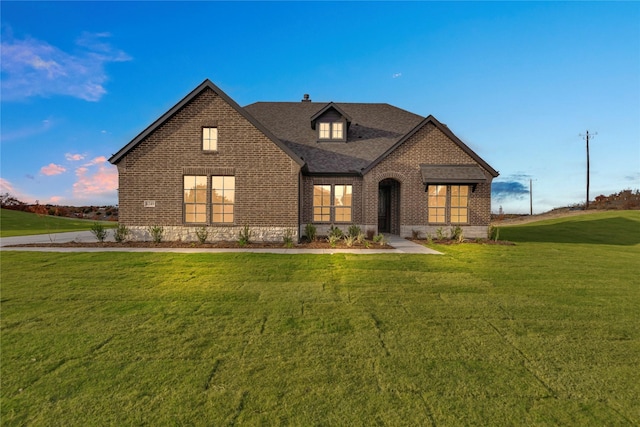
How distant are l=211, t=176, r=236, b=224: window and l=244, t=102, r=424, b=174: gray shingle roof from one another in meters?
4.76

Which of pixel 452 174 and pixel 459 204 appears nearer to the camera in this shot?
pixel 452 174

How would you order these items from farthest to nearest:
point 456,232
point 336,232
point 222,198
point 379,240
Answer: point 456,232 → point 336,232 → point 222,198 → point 379,240

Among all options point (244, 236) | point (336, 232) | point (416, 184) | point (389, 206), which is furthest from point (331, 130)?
point (244, 236)

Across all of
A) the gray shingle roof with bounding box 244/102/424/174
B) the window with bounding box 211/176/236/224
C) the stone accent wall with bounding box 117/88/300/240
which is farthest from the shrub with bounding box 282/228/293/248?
the gray shingle roof with bounding box 244/102/424/174

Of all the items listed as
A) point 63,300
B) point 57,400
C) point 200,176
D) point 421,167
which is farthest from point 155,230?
point 421,167

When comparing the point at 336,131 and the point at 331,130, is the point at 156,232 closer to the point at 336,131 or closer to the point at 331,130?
the point at 331,130

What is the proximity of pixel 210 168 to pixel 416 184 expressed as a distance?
11178 mm

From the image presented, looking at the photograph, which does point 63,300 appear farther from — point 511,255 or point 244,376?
point 511,255

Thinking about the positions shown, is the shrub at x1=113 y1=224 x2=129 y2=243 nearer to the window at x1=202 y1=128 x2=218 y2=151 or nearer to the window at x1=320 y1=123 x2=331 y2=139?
the window at x1=202 y1=128 x2=218 y2=151

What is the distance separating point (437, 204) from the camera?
1852 centimetres

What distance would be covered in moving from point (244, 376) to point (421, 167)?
649 inches

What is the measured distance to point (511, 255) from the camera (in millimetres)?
12688

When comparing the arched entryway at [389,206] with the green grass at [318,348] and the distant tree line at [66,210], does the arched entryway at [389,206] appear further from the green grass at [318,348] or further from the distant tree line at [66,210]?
the distant tree line at [66,210]

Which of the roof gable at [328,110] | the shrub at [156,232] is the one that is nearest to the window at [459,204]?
the roof gable at [328,110]
